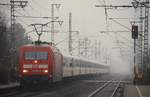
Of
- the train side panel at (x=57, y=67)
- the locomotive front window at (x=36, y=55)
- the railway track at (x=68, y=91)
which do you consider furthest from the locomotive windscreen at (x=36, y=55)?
the railway track at (x=68, y=91)

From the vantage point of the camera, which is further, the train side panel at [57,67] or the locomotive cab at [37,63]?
the train side panel at [57,67]

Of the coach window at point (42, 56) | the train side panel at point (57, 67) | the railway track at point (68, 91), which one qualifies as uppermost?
the coach window at point (42, 56)

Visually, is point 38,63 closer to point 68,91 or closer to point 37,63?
point 37,63

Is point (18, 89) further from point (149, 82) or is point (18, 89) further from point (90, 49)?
point (90, 49)

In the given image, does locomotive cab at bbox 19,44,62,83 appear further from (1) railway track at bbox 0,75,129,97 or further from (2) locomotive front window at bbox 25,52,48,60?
(1) railway track at bbox 0,75,129,97

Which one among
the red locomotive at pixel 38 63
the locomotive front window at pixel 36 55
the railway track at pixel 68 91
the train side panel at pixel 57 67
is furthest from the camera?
the train side panel at pixel 57 67

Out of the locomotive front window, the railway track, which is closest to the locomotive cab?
the locomotive front window

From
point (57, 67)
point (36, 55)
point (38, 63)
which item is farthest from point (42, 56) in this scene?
point (57, 67)

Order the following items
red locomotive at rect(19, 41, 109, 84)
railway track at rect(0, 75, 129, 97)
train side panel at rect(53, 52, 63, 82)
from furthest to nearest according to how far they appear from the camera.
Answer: train side panel at rect(53, 52, 63, 82) → red locomotive at rect(19, 41, 109, 84) → railway track at rect(0, 75, 129, 97)

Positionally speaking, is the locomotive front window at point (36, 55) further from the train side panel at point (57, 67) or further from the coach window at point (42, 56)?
the train side panel at point (57, 67)

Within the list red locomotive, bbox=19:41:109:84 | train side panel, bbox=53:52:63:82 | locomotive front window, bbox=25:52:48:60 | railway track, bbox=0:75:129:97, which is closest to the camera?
railway track, bbox=0:75:129:97

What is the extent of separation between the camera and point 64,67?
45219 mm

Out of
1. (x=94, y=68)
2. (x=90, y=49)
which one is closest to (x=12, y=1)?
(x=94, y=68)

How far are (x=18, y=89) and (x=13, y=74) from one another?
32.1ft
